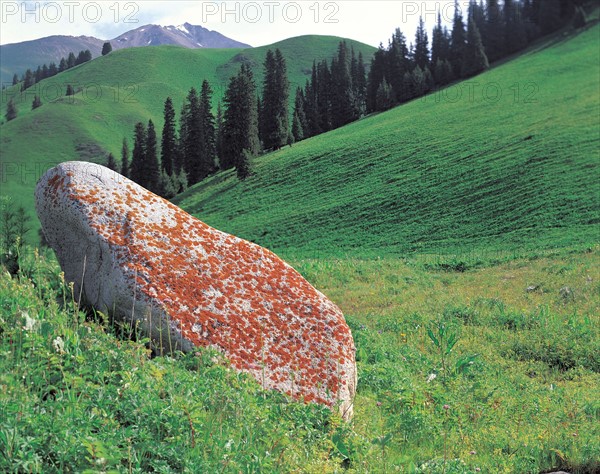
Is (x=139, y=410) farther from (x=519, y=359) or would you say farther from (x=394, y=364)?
(x=519, y=359)

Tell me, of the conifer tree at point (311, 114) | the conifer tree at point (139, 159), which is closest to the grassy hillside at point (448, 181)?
the conifer tree at point (139, 159)

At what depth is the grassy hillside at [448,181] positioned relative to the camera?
116 ft

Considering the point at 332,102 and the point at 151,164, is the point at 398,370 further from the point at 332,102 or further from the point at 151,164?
the point at 332,102

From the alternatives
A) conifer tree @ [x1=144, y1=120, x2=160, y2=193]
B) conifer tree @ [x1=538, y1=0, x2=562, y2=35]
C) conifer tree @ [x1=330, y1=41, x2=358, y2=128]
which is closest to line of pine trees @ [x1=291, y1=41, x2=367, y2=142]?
conifer tree @ [x1=330, y1=41, x2=358, y2=128]

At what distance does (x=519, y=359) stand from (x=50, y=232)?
9.06 m

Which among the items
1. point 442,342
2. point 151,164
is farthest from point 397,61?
point 442,342

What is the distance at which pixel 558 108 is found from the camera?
5681 cm

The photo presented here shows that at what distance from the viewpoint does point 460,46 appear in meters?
117

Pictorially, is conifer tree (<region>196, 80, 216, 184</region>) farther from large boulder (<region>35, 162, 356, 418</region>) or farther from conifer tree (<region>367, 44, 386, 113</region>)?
large boulder (<region>35, 162, 356, 418</region>)

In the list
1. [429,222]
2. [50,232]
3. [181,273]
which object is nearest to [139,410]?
[181,273]

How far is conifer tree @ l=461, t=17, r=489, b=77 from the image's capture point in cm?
10619

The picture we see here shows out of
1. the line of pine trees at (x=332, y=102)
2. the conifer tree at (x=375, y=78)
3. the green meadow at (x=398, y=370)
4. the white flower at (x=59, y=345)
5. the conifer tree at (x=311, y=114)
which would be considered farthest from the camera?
the conifer tree at (x=375, y=78)

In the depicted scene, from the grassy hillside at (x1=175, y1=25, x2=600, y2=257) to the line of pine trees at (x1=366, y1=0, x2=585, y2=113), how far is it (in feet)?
72.1

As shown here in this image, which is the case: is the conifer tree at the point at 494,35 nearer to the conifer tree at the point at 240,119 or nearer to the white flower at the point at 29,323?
the conifer tree at the point at 240,119
